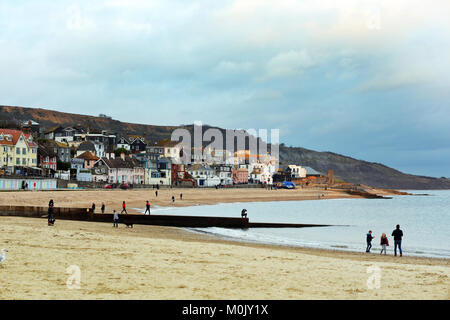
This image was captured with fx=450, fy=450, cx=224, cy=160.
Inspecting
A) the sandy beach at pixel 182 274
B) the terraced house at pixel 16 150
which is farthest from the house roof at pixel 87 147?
the sandy beach at pixel 182 274

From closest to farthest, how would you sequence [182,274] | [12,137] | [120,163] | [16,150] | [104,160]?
[182,274], [12,137], [16,150], [104,160], [120,163]

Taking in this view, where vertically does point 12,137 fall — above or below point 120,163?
above

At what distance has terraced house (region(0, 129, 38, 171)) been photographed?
9656 centimetres

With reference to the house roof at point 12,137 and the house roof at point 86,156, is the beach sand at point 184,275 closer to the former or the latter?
the house roof at point 12,137

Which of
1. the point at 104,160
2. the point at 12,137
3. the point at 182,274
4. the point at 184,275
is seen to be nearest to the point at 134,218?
the point at 182,274

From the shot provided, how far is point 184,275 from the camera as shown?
1409 cm

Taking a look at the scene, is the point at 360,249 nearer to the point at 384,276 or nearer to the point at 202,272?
the point at 384,276

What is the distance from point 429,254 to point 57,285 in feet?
77.4

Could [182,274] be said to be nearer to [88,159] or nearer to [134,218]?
[134,218]

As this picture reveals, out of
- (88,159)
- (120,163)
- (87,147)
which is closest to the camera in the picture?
(120,163)

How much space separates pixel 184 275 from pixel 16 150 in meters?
97.6

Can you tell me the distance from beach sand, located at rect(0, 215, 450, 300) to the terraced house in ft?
278

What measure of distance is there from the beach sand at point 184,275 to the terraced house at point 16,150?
84622 mm

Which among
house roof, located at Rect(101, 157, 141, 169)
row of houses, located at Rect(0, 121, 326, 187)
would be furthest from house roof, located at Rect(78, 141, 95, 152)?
house roof, located at Rect(101, 157, 141, 169)
